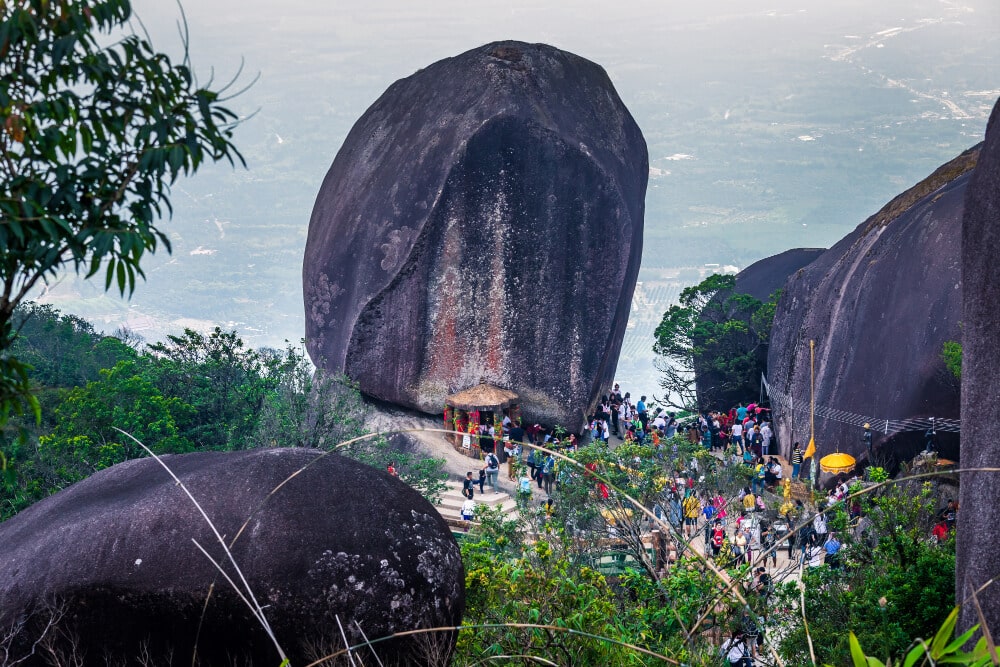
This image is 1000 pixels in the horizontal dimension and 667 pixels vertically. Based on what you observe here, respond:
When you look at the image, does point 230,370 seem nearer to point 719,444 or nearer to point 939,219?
point 719,444

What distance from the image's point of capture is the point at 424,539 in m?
8.00

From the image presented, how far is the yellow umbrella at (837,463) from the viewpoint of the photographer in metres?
19.3

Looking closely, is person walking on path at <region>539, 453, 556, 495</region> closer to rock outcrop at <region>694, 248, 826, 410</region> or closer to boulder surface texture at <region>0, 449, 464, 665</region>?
rock outcrop at <region>694, 248, 826, 410</region>

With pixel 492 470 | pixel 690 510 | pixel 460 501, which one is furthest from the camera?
pixel 492 470

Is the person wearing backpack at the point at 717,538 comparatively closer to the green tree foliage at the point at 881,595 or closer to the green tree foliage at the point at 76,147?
the green tree foliage at the point at 881,595

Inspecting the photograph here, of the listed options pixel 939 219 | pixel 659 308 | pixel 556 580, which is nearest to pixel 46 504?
pixel 556 580

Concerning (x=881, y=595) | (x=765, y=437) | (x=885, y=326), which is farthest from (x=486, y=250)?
(x=881, y=595)

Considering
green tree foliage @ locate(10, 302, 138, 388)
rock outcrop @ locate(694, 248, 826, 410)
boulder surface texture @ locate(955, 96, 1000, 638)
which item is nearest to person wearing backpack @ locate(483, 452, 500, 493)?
green tree foliage @ locate(10, 302, 138, 388)

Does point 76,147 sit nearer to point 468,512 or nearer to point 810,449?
point 468,512

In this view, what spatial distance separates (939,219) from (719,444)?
620 cm

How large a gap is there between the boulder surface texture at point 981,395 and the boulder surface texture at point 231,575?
10.5ft

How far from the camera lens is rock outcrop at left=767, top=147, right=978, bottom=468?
1936 cm

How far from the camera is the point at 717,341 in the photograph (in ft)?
98.3

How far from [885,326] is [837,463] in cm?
301
